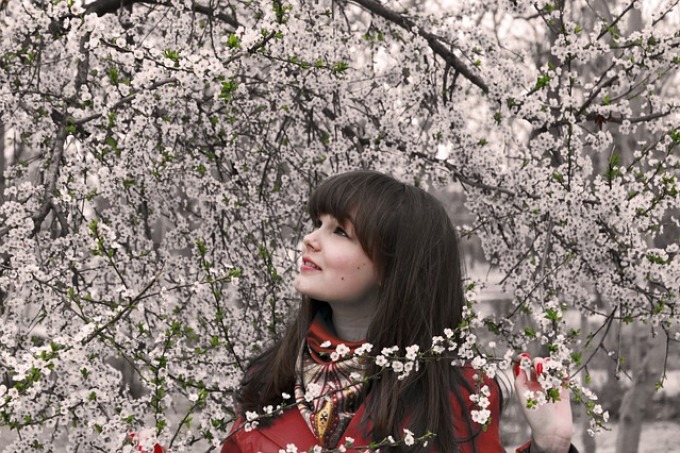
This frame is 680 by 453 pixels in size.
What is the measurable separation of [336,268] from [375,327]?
17 centimetres

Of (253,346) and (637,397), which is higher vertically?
(253,346)

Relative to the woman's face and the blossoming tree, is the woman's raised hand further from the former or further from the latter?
the blossoming tree

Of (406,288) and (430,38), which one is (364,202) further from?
(430,38)

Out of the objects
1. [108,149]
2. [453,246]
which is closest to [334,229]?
[453,246]

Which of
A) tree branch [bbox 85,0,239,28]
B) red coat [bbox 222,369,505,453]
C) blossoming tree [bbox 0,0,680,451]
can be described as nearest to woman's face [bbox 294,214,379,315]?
red coat [bbox 222,369,505,453]

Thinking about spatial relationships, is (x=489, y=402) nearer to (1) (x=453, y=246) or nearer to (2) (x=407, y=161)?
(1) (x=453, y=246)

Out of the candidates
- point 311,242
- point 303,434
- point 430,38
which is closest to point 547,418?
point 303,434

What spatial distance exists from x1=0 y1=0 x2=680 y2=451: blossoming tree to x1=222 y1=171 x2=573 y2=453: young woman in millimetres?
739

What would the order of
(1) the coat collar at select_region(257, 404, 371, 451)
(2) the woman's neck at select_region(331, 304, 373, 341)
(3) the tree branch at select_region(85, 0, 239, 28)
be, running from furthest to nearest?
(3) the tree branch at select_region(85, 0, 239, 28), (2) the woman's neck at select_region(331, 304, 373, 341), (1) the coat collar at select_region(257, 404, 371, 451)

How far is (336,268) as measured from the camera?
84.8 inches

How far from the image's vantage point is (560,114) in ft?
11.7

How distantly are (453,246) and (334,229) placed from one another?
12.3 inches

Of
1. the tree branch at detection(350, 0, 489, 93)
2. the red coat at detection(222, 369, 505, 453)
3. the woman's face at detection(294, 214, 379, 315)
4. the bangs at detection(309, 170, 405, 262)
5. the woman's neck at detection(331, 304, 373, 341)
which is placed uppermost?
the tree branch at detection(350, 0, 489, 93)

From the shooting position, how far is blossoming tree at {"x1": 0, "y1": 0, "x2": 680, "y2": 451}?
313 centimetres
